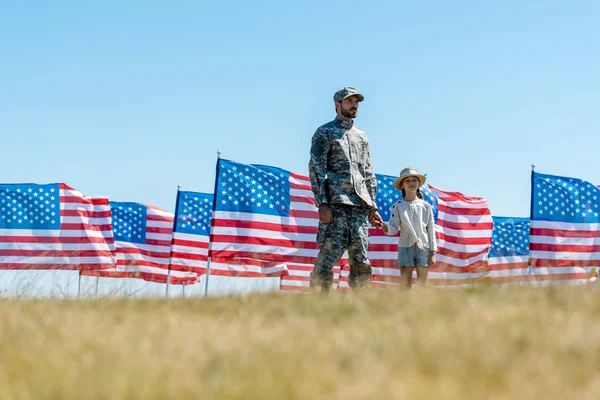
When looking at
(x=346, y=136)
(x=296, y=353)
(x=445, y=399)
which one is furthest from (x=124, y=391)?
(x=346, y=136)

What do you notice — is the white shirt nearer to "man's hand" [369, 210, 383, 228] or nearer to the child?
the child

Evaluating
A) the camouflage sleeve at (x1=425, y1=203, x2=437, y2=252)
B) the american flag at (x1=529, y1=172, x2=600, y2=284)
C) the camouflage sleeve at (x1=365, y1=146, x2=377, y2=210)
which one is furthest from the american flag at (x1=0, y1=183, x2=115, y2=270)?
the camouflage sleeve at (x1=365, y1=146, x2=377, y2=210)

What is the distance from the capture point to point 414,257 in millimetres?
9055

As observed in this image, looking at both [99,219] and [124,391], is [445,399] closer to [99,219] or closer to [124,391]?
[124,391]

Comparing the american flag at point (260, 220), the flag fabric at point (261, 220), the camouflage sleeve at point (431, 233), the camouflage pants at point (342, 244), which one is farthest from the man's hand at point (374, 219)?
the american flag at point (260, 220)

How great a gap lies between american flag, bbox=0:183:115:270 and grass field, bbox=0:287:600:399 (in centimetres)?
1506

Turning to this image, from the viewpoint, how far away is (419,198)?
9.62 metres

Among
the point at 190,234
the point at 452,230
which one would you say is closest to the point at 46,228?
the point at 190,234

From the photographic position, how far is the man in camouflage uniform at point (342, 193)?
7.84 m

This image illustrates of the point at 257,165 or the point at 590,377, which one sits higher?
the point at 257,165

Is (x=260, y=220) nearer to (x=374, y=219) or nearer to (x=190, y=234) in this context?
(x=190, y=234)

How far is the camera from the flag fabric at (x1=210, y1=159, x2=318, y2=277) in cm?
1506

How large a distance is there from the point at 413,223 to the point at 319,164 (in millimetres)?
1690

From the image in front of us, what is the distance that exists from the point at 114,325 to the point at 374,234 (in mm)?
12511
